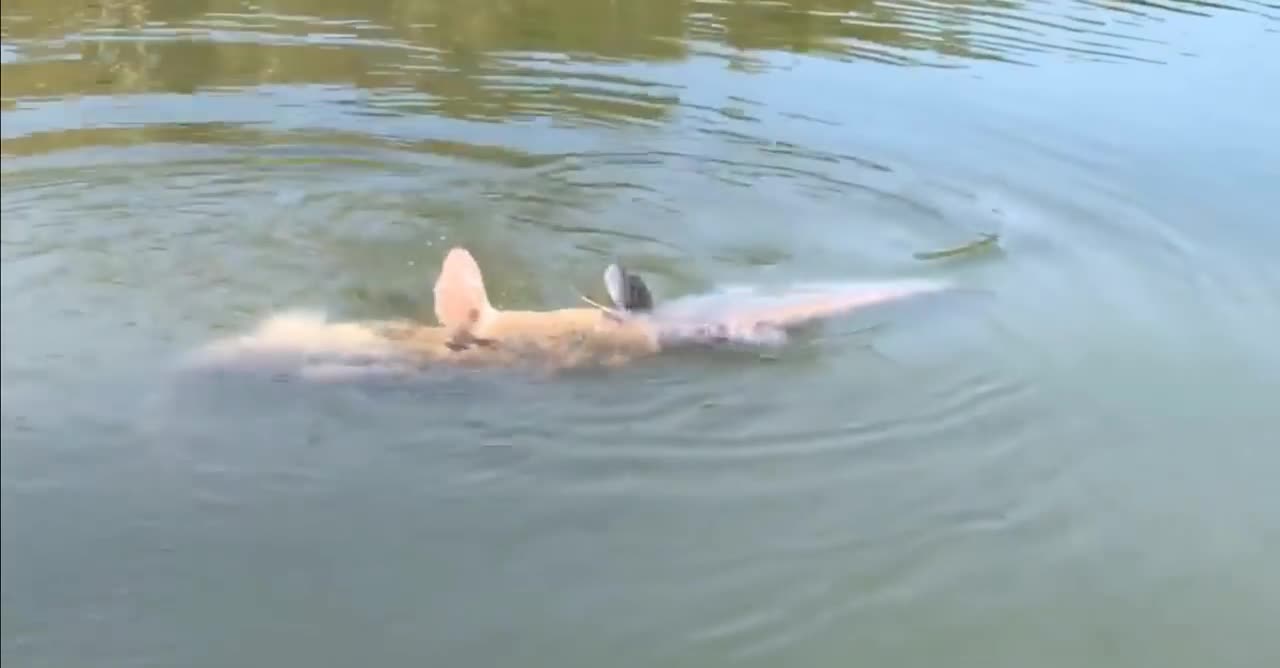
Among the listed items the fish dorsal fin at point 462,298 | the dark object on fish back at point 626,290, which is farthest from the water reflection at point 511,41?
the dark object on fish back at point 626,290

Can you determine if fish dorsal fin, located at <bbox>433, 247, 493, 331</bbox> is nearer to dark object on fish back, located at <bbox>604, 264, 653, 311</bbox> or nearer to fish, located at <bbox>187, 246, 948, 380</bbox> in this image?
fish, located at <bbox>187, 246, 948, 380</bbox>

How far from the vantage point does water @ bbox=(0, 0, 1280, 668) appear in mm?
3963

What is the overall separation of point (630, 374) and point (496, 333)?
51 centimetres

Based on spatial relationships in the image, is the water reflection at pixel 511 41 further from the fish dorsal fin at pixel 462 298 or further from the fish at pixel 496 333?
the fish dorsal fin at pixel 462 298

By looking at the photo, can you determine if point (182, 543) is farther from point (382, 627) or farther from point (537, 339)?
point (537, 339)

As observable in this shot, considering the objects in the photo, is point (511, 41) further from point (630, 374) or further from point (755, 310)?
point (630, 374)

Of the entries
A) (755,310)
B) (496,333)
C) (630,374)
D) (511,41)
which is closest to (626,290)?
(630,374)

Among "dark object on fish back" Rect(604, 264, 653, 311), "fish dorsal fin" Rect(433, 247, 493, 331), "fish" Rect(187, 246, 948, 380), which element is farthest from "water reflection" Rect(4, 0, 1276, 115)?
"dark object on fish back" Rect(604, 264, 653, 311)

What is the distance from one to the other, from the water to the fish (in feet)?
0.34

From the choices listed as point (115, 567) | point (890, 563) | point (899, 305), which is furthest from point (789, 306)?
point (115, 567)

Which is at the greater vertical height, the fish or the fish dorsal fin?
the fish dorsal fin

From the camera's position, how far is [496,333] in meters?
5.05

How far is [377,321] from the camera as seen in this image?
5211 millimetres

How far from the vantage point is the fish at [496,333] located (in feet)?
15.9
